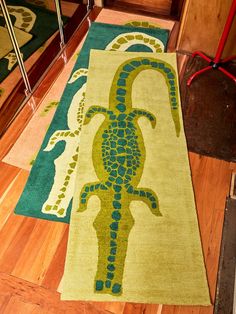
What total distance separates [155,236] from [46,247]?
1.86 ft

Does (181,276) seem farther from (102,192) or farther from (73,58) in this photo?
(73,58)

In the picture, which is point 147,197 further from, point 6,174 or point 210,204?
point 6,174

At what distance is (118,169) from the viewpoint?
1.69 metres

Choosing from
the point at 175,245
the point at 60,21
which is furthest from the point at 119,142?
the point at 60,21

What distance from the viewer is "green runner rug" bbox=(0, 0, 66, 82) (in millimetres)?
2285

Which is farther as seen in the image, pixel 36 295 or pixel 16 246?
pixel 16 246

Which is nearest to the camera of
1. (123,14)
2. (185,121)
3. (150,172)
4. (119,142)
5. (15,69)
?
(150,172)

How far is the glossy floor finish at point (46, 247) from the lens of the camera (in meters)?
1.31

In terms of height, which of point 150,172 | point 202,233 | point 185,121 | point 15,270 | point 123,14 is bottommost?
point 15,270

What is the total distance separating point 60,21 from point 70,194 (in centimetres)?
144

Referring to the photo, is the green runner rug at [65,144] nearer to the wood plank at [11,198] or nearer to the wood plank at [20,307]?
the wood plank at [11,198]

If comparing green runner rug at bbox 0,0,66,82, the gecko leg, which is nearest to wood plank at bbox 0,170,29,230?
the gecko leg

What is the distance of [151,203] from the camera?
1.58 meters

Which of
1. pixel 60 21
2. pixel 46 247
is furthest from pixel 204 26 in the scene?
pixel 46 247
